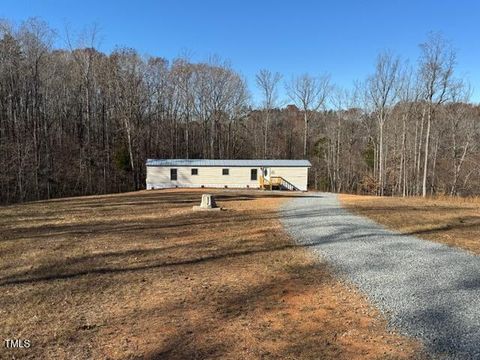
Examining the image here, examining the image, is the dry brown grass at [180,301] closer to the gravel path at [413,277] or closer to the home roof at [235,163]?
the gravel path at [413,277]

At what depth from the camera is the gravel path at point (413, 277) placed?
3.76 meters

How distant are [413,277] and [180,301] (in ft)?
11.1

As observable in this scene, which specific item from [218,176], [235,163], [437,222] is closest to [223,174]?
[218,176]

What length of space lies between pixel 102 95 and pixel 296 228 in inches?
1405

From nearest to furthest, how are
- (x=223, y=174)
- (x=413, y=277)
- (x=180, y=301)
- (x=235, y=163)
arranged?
(x=180, y=301) → (x=413, y=277) → (x=223, y=174) → (x=235, y=163)

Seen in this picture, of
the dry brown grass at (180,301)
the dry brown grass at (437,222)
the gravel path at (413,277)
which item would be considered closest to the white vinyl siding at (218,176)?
the dry brown grass at (437,222)

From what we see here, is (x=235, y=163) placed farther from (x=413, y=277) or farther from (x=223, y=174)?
(x=413, y=277)

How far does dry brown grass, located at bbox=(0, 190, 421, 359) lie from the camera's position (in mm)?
3613

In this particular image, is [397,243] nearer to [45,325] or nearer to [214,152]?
[45,325]

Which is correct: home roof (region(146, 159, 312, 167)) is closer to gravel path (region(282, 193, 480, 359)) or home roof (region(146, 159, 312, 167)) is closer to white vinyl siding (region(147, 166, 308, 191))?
white vinyl siding (region(147, 166, 308, 191))

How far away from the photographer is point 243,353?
3471 millimetres

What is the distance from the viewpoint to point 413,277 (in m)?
5.61

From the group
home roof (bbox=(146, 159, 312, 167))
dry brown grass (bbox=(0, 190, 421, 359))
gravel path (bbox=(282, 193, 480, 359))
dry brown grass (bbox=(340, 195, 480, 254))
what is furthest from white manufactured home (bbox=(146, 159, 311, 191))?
dry brown grass (bbox=(0, 190, 421, 359))

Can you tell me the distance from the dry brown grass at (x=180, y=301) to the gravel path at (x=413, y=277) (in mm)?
303
